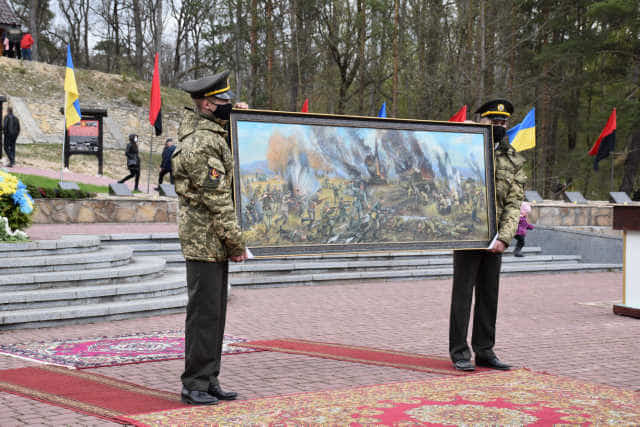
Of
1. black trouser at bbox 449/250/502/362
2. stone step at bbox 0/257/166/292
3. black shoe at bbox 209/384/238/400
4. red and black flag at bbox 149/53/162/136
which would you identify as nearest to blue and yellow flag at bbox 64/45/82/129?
red and black flag at bbox 149/53/162/136

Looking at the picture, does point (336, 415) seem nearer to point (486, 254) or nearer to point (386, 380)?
point (386, 380)

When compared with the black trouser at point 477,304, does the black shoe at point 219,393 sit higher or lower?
lower

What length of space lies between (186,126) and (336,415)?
2.14 metres

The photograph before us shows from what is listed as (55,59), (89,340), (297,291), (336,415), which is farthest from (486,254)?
(55,59)

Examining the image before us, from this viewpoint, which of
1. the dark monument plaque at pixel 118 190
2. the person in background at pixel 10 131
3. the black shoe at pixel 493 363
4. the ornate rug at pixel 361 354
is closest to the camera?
the black shoe at pixel 493 363

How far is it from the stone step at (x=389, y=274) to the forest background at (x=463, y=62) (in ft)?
31.7

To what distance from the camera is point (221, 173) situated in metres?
4.84

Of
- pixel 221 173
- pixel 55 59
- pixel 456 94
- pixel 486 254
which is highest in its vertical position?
pixel 55 59

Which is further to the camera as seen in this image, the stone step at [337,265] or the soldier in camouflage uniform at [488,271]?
the stone step at [337,265]

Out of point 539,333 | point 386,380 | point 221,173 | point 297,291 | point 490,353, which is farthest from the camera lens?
point 297,291

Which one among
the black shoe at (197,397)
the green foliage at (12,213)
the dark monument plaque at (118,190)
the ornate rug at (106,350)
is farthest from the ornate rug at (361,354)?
the dark monument plaque at (118,190)

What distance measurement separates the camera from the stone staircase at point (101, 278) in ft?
28.7

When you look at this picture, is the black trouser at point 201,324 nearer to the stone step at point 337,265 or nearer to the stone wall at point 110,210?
the stone step at point 337,265

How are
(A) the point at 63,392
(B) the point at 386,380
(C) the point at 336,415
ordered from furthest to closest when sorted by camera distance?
(B) the point at 386,380
(A) the point at 63,392
(C) the point at 336,415
